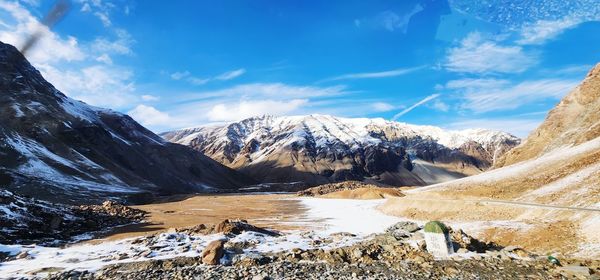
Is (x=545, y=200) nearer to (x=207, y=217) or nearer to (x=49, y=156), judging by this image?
(x=207, y=217)

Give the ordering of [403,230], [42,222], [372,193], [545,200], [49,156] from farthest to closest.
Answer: [49,156], [372,193], [42,222], [545,200], [403,230]

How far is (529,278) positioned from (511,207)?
22.0m

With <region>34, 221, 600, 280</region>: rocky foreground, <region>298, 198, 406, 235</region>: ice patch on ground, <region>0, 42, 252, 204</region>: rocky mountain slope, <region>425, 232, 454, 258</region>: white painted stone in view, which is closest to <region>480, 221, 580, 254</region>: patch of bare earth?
<region>34, 221, 600, 280</region>: rocky foreground

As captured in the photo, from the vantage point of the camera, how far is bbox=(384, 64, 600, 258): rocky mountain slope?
30500 millimetres

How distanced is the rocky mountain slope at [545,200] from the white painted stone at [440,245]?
A: 7721mm

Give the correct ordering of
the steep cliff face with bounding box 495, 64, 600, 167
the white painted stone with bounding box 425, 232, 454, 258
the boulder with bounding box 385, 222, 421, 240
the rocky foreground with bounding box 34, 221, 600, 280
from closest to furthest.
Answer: the rocky foreground with bounding box 34, 221, 600, 280 → the white painted stone with bounding box 425, 232, 454, 258 → the boulder with bounding box 385, 222, 421, 240 → the steep cliff face with bounding box 495, 64, 600, 167

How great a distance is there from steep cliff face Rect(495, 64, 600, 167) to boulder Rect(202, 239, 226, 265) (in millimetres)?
69837

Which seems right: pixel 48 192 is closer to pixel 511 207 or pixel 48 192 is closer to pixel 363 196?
pixel 363 196

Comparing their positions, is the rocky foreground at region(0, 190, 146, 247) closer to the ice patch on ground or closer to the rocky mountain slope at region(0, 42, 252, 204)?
the ice patch on ground

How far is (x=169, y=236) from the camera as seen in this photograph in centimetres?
3300

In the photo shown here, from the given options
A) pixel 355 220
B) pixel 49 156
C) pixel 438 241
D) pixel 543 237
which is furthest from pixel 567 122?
pixel 49 156

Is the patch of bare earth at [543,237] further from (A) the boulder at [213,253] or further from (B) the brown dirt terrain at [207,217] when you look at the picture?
(B) the brown dirt terrain at [207,217]

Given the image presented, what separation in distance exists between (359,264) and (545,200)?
27649mm

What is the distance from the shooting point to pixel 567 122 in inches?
3467
